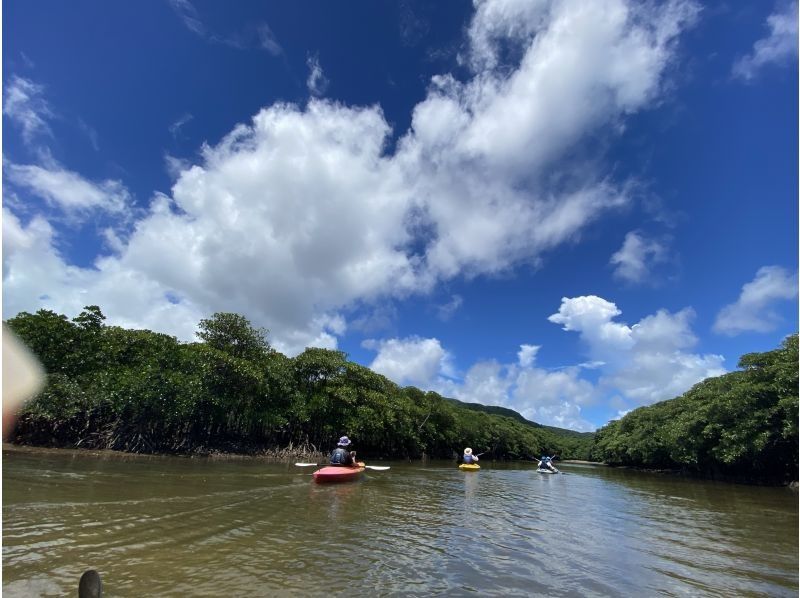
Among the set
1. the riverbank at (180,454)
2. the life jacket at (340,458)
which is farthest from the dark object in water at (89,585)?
the riverbank at (180,454)

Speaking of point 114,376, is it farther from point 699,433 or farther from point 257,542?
point 699,433

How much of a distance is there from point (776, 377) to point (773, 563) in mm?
23889

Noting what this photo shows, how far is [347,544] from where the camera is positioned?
372 inches

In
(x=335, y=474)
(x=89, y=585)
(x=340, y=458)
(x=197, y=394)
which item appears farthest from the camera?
(x=197, y=394)

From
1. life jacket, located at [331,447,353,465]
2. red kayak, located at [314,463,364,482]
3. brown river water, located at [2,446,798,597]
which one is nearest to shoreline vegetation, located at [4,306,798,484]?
brown river water, located at [2,446,798,597]

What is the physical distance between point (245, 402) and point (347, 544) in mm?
29072

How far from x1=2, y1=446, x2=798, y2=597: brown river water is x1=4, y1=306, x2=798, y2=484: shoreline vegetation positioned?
44.7 ft

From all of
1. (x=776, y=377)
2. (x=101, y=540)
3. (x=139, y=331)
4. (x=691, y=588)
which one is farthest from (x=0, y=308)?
(x=776, y=377)

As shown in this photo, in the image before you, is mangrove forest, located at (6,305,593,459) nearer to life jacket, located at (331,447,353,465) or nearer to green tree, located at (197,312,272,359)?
green tree, located at (197,312,272,359)

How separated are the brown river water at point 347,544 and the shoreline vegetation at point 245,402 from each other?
44.7 feet

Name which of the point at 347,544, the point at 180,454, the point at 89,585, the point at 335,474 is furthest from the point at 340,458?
the point at 180,454

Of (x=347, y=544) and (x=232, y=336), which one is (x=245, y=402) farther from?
(x=347, y=544)

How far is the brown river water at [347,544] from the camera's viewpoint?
7.18 metres

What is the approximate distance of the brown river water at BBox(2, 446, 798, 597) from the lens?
7184 millimetres
